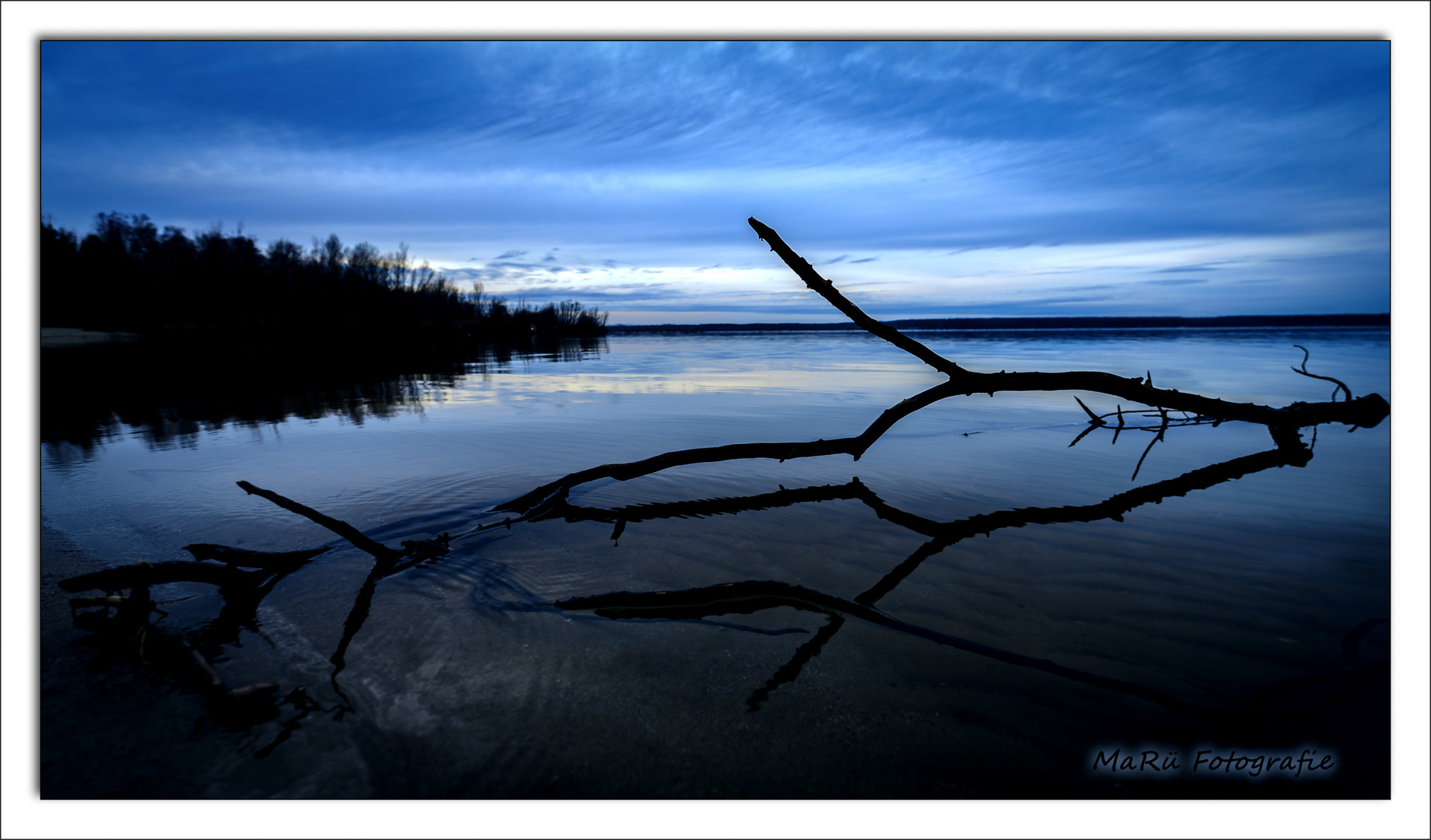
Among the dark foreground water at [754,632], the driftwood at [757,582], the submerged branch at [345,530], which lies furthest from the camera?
the submerged branch at [345,530]

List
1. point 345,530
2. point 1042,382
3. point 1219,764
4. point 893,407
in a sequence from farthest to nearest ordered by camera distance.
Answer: point 893,407
point 1042,382
point 345,530
point 1219,764

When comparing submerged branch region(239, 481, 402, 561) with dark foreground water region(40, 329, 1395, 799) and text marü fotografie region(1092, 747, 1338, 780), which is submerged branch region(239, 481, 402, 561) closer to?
dark foreground water region(40, 329, 1395, 799)

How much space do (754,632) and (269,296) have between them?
5870 cm

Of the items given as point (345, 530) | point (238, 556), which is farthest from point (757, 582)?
point (238, 556)

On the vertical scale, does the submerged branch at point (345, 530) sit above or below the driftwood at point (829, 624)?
above

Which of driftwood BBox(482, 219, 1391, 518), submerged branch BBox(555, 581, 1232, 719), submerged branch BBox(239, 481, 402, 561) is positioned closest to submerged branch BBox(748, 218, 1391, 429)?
driftwood BBox(482, 219, 1391, 518)

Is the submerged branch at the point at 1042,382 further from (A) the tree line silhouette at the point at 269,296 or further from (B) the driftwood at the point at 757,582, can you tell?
(A) the tree line silhouette at the point at 269,296

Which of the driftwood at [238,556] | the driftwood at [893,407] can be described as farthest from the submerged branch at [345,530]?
the driftwood at [893,407]

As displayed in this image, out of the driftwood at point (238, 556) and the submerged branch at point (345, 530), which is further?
the submerged branch at point (345, 530)

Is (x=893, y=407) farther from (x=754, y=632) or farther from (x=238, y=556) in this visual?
(x=238, y=556)

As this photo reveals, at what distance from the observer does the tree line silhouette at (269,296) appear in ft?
115

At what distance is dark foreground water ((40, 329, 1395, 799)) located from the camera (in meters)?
1.96

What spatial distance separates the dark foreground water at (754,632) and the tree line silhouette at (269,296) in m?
29.6

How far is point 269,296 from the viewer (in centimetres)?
4706
